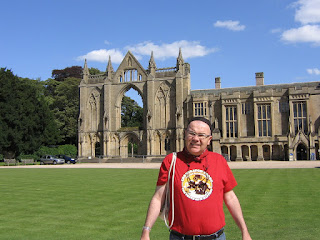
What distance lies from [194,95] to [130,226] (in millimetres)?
42675

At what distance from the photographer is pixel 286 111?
4509 centimetres

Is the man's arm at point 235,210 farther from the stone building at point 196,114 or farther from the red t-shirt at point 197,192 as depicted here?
the stone building at point 196,114

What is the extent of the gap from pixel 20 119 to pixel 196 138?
4504 cm

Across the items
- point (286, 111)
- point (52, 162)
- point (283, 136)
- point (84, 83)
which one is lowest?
point (52, 162)

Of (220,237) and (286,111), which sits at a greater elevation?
(286,111)

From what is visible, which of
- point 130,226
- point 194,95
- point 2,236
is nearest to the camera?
point 2,236

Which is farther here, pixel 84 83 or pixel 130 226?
pixel 84 83

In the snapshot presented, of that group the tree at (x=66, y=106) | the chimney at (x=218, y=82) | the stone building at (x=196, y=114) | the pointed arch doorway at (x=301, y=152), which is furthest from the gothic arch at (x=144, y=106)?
the pointed arch doorway at (x=301, y=152)

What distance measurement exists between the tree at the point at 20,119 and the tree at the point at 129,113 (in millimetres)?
24588

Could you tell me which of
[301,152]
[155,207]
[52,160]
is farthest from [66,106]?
[155,207]

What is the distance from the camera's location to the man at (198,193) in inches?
135

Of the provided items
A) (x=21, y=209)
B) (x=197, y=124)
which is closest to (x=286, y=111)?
(x=21, y=209)

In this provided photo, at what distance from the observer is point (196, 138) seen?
11.9 ft

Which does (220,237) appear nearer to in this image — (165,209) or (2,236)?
(165,209)
